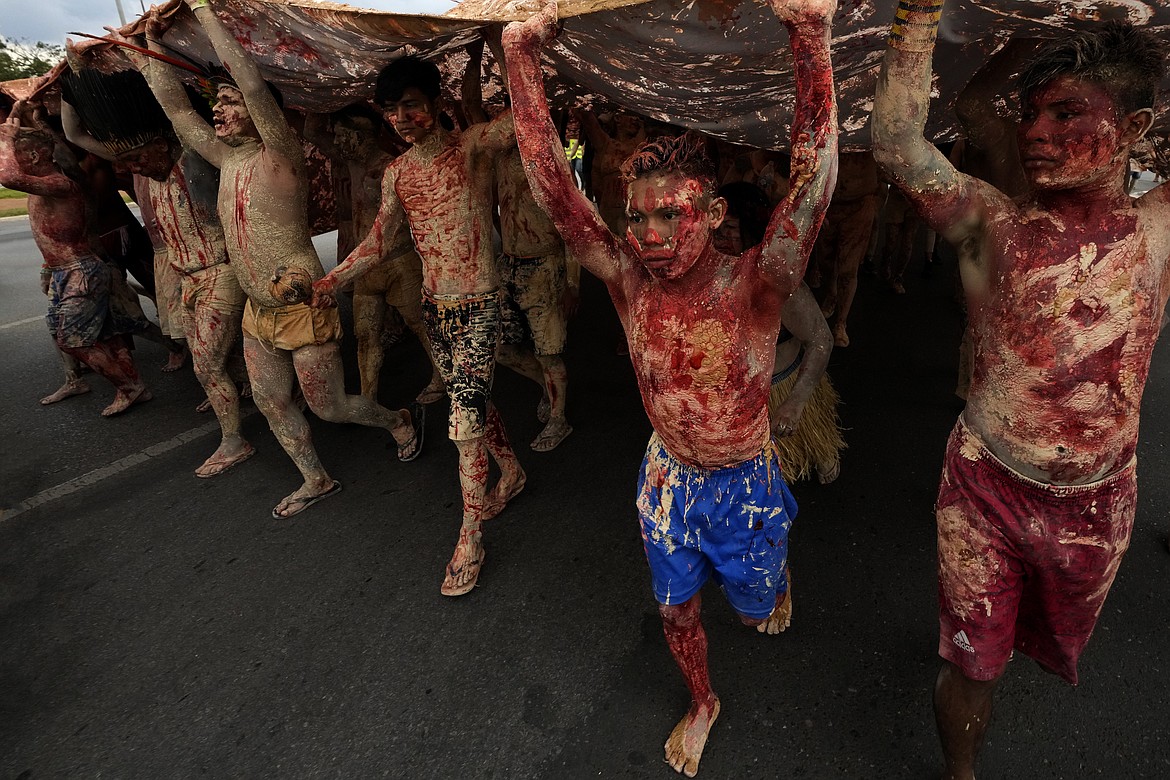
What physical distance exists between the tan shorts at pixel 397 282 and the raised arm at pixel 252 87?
39.9 inches

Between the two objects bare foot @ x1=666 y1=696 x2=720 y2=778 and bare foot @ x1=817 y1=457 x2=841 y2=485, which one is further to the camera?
bare foot @ x1=817 y1=457 x2=841 y2=485

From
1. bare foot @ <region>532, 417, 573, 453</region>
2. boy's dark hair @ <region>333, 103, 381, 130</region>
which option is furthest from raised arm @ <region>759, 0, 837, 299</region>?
boy's dark hair @ <region>333, 103, 381, 130</region>

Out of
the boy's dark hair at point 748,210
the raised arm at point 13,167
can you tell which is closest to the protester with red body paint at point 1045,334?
the boy's dark hair at point 748,210

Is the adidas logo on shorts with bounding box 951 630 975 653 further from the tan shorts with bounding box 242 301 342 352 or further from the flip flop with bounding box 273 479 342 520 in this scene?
the flip flop with bounding box 273 479 342 520

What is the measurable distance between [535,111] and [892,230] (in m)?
5.98

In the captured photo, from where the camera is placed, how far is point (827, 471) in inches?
132

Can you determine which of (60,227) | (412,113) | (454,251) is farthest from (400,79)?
(60,227)

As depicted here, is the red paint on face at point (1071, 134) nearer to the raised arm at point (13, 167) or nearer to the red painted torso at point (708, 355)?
the red painted torso at point (708, 355)

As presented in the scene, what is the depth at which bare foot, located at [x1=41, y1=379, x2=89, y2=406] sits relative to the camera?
488 cm

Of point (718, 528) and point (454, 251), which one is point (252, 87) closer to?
point (454, 251)

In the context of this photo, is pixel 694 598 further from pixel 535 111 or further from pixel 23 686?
pixel 23 686

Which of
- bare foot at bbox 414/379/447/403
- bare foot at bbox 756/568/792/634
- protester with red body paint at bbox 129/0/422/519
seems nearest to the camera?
bare foot at bbox 756/568/792/634

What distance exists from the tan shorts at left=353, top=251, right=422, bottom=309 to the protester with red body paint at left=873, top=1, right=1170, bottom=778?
127 inches

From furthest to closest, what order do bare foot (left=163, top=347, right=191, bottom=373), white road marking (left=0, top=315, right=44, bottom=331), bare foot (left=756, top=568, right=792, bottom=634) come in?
1. white road marking (left=0, top=315, right=44, bottom=331)
2. bare foot (left=163, top=347, right=191, bottom=373)
3. bare foot (left=756, top=568, right=792, bottom=634)
